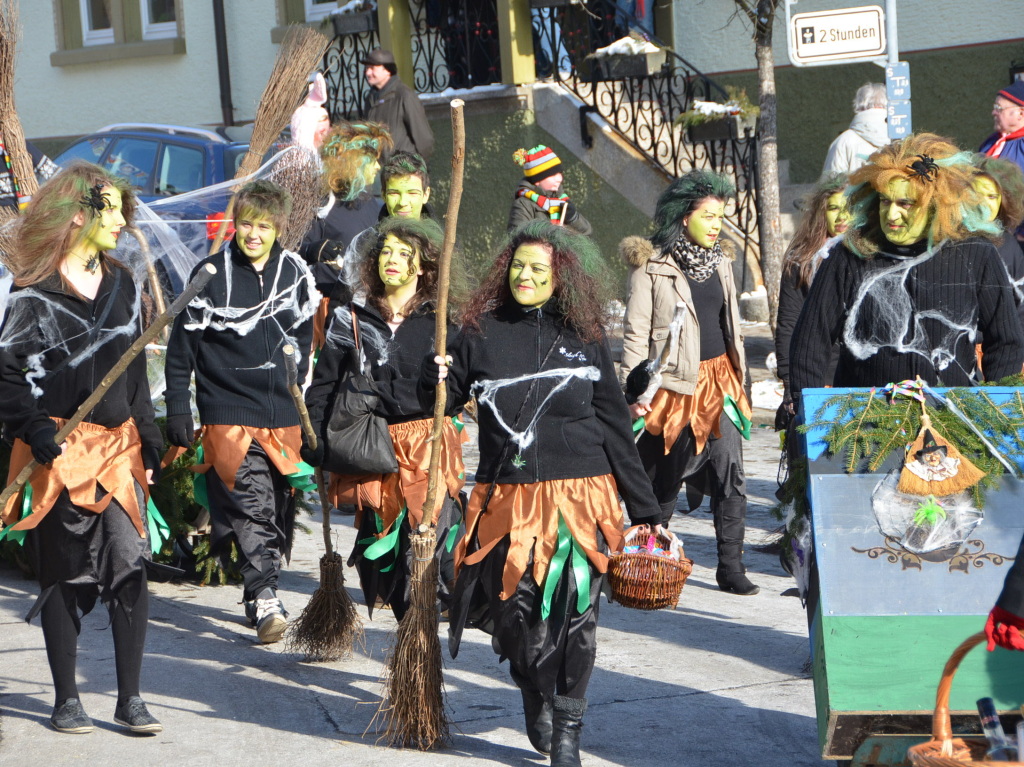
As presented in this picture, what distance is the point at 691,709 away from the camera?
16.1ft

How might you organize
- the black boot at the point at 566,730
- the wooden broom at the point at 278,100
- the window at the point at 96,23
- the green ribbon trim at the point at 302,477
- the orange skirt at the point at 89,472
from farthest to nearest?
the window at the point at 96,23
the wooden broom at the point at 278,100
the green ribbon trim at the point at 302,477
the orange skirt at the point at 89,472
the black boot at the point at 566,730

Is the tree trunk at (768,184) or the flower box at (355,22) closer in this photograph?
the tree trunk at (768,184)

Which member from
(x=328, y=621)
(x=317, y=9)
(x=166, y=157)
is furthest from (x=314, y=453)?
(x=317, y=9)

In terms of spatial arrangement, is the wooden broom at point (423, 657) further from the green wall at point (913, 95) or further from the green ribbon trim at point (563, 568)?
the green wall at point (913, 95)

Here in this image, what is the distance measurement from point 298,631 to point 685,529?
2.80 metres

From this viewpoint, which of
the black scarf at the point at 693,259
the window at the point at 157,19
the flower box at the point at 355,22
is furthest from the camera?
the window at the point at 157,19

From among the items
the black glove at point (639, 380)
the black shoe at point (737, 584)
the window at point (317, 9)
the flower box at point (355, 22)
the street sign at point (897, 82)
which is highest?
the window at point (317, 9)

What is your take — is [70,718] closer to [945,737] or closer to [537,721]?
[537,721]

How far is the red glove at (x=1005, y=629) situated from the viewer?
2.87 meters

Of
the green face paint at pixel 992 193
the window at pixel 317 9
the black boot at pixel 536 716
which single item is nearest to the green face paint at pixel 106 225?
the black boot at pixel 536 716

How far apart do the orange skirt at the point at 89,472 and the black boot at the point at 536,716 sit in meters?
1.42

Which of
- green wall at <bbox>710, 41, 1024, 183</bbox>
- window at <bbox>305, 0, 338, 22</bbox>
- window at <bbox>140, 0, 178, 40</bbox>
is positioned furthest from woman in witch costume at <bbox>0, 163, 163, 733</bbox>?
window at <bbox>140, 0, 178, 40</bbox>

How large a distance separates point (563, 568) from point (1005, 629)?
1.71 metres

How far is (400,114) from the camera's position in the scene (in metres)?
10.6
